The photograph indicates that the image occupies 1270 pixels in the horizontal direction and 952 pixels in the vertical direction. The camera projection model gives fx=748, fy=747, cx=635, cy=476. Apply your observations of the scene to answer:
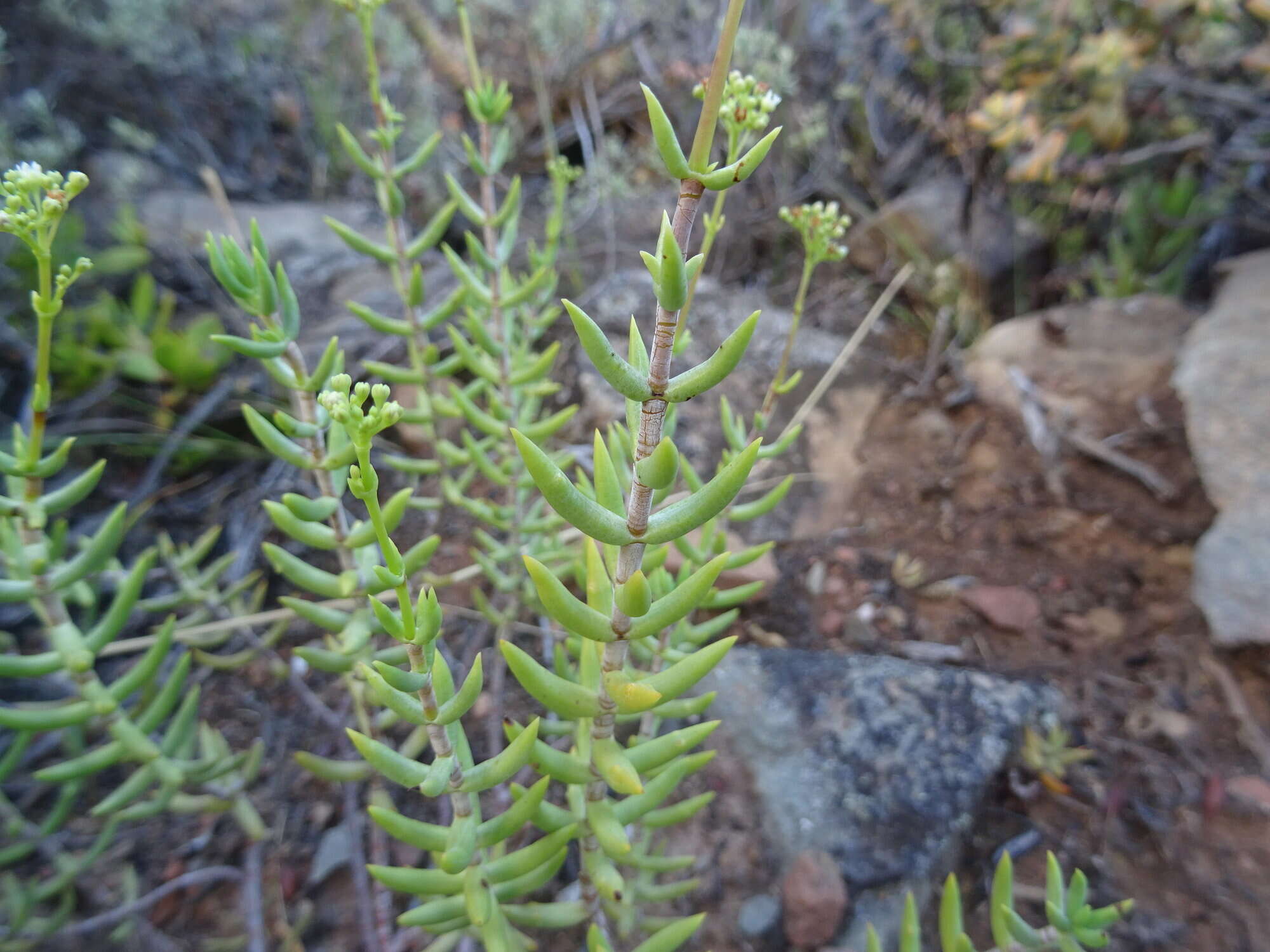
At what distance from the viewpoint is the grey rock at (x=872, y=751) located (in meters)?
1.61

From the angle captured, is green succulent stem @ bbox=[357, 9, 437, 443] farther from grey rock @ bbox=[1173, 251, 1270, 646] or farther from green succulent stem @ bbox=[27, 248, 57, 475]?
grey rock @ bbox=[1173, 251, 1270, 646]

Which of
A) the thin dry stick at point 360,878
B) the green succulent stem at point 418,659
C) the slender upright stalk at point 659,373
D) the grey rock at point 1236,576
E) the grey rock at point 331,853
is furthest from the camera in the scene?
the grey rock at point 1236,576

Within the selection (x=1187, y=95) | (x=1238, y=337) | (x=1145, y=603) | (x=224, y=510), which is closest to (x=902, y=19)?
(x=1187, y=95)

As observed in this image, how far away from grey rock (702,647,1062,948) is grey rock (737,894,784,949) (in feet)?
0.34

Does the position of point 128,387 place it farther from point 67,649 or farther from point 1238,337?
point 1238,337

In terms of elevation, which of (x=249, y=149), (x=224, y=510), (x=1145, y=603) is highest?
(x=249, y=149)

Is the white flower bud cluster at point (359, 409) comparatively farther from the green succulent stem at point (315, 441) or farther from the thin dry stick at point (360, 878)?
the thin dry stick at point (360, 878)

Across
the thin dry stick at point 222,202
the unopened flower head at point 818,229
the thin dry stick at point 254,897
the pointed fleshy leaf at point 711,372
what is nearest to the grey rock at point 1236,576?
the unopened flower head at point 818,229

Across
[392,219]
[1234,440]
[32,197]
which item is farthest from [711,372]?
[1234,440]

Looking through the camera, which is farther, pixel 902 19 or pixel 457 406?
pixel 902 19

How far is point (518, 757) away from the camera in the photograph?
37.5 inches

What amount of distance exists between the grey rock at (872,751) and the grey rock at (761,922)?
10 cm

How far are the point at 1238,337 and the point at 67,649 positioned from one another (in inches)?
135

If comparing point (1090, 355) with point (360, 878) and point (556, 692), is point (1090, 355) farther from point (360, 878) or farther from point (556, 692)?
point (360, 878)
